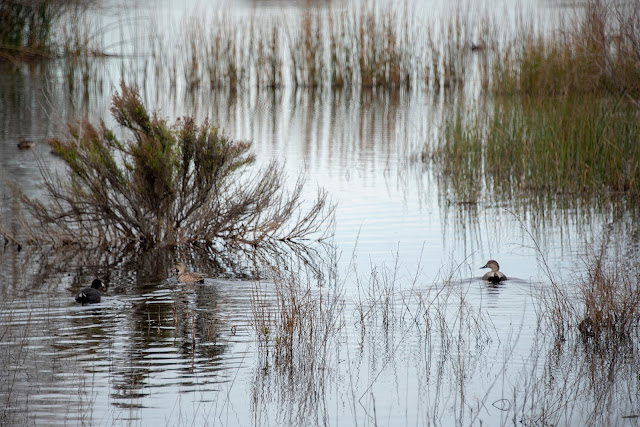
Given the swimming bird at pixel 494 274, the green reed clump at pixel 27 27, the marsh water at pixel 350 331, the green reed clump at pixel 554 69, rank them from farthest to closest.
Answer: the green reed clump at pixel 27 27 → the green reed clump at pixel 554 69 → the swimming bird at pixel 494 274 → the marsh water at pixel 350 331

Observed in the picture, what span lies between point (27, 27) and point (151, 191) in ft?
68.0

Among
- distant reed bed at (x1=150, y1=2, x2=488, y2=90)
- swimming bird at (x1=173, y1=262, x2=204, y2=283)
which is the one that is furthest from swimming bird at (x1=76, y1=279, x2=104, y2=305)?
distant reed bed at (x1=150, y1=2, x2=488, y2=90)

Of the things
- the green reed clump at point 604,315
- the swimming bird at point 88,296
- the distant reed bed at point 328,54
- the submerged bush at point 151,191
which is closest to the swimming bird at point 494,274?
the green reed clump at point 604,315

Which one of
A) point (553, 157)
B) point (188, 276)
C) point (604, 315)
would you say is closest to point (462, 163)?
point (553, 157)

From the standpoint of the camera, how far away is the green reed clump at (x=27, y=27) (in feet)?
86.4

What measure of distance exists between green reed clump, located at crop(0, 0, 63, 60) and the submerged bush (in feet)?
62.3

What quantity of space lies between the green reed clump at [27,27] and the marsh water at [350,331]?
16252 mm

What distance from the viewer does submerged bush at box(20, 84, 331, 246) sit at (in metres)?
8.76

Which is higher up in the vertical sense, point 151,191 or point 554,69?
point 554,69

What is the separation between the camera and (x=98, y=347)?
5.46 metres

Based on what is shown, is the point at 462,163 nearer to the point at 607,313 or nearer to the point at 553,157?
the point at 553,157

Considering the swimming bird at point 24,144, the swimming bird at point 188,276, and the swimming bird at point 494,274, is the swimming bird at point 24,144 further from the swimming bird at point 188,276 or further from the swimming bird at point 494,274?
the swimming bird at point 494,274

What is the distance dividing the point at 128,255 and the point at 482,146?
6.28 metres

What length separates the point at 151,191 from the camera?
8828mm
